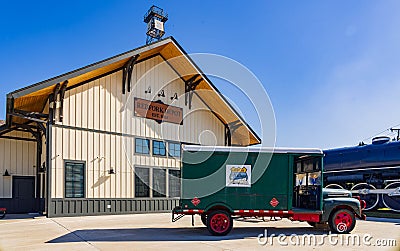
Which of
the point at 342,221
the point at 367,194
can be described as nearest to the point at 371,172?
the point at 367,194

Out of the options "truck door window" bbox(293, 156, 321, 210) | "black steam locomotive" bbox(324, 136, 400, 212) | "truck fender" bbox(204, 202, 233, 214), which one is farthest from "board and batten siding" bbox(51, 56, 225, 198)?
"truck door window" bbox(293, 156, 321, 210)

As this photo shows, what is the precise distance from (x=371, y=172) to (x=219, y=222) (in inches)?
433

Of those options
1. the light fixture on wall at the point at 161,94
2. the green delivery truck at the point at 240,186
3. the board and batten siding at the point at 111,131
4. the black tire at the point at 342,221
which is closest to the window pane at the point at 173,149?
the board and batten siding at the point at 111,131

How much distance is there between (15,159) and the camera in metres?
19.6

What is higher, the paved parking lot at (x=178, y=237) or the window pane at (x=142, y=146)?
the window pane at (x=142, y=146)

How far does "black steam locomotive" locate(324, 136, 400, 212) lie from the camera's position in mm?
17406

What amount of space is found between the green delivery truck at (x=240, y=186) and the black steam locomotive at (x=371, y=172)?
7628mm

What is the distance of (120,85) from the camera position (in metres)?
19.1

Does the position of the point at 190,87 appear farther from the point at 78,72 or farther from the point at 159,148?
the point at 78,72

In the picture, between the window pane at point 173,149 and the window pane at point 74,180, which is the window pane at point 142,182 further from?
the window pane at point 74,180

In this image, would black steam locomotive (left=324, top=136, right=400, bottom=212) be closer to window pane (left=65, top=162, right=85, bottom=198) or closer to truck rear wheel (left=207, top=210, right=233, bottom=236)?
truck rear wheel (left=207, top=210, right=233, bottom=236)

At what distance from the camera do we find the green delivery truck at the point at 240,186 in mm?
10828

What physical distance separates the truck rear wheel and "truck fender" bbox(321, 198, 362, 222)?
2945 millimetres

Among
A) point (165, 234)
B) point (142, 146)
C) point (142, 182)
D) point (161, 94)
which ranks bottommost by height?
point (165, 234)
